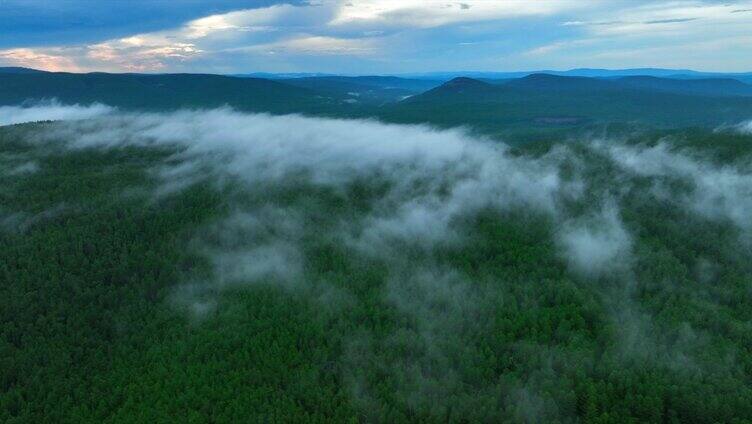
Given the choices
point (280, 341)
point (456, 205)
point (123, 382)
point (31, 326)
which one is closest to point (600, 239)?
point (456, 205)

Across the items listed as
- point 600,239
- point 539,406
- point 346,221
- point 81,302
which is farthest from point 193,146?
point 539,406

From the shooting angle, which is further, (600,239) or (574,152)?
(574,152)

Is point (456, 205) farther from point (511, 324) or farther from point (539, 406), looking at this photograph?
point (539, 406)

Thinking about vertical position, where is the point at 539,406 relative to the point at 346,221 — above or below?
below

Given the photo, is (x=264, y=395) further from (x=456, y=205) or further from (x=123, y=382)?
(x=456, y=205)

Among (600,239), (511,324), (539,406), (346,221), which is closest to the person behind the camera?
(539,406)

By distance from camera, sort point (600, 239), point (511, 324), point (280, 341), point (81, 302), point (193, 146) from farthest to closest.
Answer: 1. point (193, 146)
2. point (600, 239)
3. point (81, 302)
4. point (511, 324)
5. point (280, 341)
